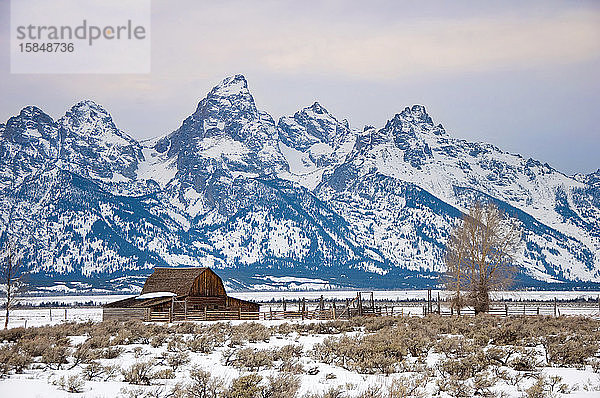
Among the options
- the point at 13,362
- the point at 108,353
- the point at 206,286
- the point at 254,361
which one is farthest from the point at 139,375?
the point at 206,286

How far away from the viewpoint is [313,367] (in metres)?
20.4

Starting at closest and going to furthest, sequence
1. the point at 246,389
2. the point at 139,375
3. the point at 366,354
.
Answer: the point at 246,389 < the point at 139,375 < the point at 366,354

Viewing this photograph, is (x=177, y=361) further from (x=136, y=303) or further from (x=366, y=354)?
(x=136, y=303)

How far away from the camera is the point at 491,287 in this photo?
47.6 metres

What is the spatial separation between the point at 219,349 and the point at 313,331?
9222mm

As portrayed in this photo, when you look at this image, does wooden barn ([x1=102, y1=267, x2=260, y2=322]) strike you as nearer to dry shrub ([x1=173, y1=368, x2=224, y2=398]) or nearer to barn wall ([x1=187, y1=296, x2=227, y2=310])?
barn wall ([x1=187, y1=296, x2=227, y2=310])

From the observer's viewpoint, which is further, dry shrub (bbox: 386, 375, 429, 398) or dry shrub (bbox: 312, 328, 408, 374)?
dry shrub (bbox: 312, 328, 408, 374)

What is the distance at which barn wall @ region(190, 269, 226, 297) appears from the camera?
5556 centimetres

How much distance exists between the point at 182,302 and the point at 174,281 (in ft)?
20.5

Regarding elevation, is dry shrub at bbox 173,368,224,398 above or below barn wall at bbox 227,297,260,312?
above

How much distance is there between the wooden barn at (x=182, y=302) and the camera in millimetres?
47719

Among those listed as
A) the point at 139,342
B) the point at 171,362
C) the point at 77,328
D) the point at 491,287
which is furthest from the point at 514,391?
the point at 491,287

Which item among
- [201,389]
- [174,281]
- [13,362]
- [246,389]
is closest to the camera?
[246,389]

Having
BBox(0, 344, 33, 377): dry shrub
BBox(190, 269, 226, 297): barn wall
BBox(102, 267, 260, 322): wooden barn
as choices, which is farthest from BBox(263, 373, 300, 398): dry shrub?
BBox(190, 269, 226, 297): barn wall
